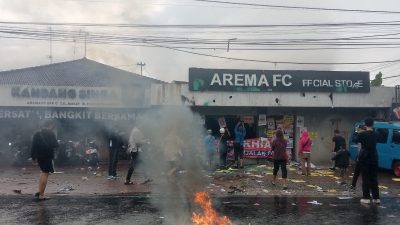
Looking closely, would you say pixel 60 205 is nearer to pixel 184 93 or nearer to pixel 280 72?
pixel 184 93

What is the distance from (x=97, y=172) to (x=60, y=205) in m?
5.75

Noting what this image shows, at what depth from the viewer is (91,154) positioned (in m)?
15.9

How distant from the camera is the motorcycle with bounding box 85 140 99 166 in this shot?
1588cm

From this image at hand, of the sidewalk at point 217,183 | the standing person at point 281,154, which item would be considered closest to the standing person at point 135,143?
the sidewalk at point 217,183

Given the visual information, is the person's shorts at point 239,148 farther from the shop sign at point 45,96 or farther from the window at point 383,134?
the shop sign at point 45,96

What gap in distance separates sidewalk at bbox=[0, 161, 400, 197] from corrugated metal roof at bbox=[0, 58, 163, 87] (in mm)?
3203

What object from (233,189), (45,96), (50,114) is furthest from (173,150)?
(50,114)

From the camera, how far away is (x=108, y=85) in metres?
14.1

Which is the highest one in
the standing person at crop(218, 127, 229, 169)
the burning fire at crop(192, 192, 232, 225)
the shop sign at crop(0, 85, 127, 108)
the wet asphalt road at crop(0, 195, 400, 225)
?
the shop sign at crop(0, 85, 127, 108)

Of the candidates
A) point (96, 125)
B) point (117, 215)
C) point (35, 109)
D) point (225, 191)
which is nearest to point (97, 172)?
point (96, 125)

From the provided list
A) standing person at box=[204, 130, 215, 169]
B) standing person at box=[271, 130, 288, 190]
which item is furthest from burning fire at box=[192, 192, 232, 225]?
standing person at box=[204, 130, 215, 169]

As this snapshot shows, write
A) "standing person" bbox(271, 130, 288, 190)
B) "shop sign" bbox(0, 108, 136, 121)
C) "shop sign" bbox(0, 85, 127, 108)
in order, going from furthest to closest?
1. "shop sign" bbox(0, 108, 136, 121)
2. "shop sign" bbox(0, 85, 127, 108)
3. "standing person" bbox(271, 130, 288, 190)

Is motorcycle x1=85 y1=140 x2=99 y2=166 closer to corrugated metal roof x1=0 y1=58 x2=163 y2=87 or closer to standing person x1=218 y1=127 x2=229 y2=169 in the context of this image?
corrugated metal roof x1=0 y1=58 x2=163 y2=87

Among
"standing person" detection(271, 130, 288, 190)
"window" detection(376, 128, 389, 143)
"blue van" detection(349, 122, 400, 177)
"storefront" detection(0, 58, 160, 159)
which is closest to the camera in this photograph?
"standing person" detection(271, 130, 288, 190)
